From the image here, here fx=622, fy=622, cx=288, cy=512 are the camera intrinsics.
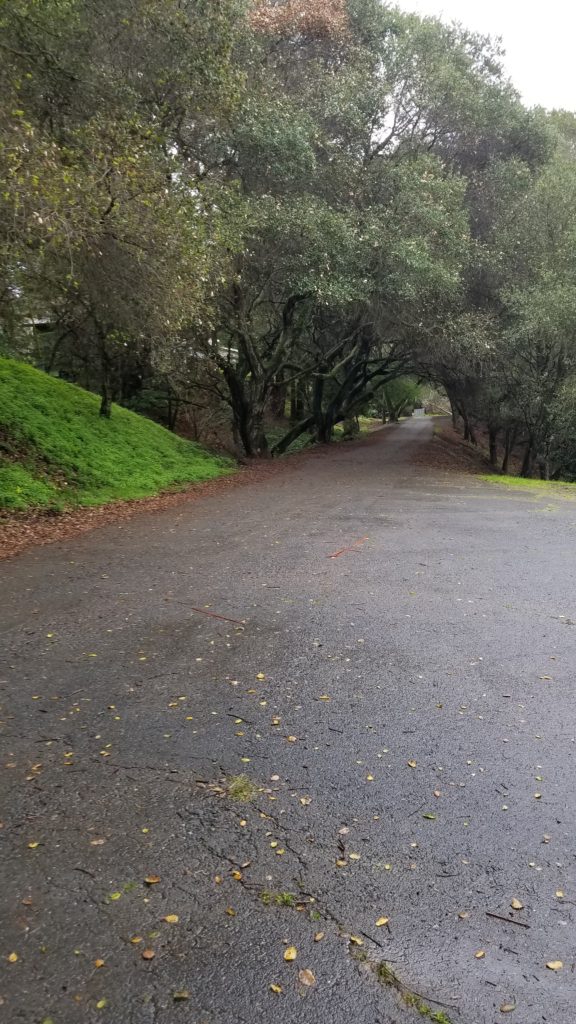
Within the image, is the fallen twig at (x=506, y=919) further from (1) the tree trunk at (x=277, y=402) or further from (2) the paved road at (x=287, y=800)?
(1) the tree trunk at (x=277, y=402)

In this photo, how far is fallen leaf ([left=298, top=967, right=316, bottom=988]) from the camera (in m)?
2.00

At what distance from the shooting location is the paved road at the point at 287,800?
202 centimetres

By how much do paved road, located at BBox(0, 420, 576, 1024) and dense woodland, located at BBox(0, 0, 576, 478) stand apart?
17.4 feet

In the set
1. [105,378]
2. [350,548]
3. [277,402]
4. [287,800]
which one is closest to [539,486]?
[350,548]

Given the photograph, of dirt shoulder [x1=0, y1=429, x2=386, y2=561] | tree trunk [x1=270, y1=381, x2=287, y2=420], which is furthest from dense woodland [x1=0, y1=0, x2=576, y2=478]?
tree trunk [x1=270, y1=381, x2=287, y2=420]

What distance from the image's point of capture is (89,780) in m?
2.99

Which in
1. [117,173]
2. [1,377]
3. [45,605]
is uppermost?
[117,173]

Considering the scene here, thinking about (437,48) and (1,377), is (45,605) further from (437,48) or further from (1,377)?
(437,48)

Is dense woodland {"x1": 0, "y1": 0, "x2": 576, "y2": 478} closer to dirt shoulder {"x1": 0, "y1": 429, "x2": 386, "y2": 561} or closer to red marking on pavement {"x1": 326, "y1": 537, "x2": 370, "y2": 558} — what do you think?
dirt shoulder {"x1": 0, "y1": 429, "x2": 386, "y2": 561}

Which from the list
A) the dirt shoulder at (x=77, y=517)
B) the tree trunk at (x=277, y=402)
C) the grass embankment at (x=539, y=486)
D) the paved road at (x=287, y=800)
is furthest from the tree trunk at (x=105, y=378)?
the tree trunk at (x=277, y=402)

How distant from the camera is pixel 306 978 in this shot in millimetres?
2014

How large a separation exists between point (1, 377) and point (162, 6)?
759cm

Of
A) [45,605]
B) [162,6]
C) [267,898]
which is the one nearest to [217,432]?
[162,6]

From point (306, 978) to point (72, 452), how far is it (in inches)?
448
